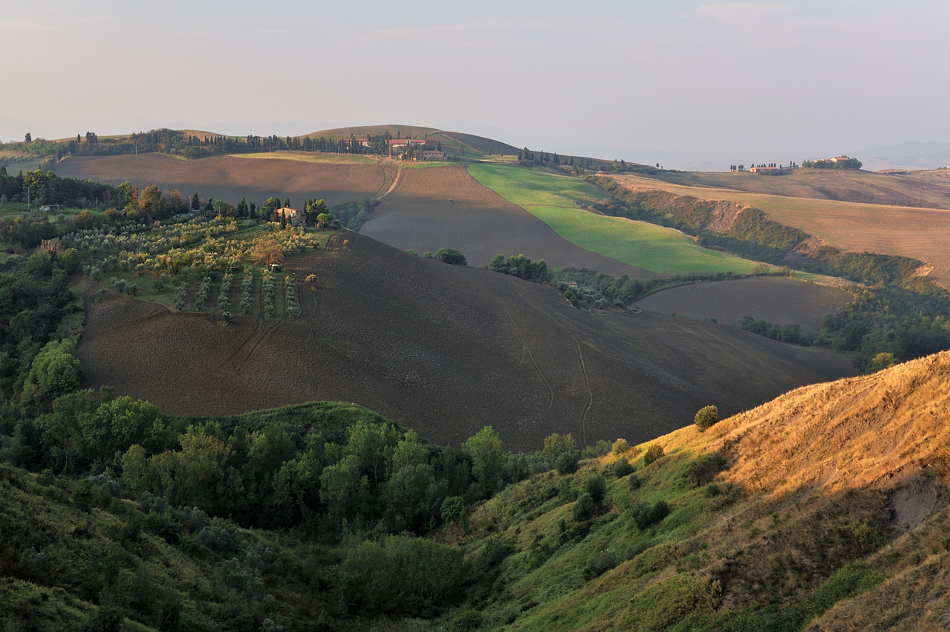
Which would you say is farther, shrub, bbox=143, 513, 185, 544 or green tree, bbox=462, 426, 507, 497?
green tree, bbox=462, 426, 507, 497

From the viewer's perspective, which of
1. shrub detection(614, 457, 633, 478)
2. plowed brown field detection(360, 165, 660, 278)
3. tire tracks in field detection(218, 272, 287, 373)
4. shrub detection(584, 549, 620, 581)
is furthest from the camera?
plowed brown field detection(360, 165, 660, 278)

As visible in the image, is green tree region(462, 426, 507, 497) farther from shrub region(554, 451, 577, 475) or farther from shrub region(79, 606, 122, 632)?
shrub region(79, 606, 122, 632)

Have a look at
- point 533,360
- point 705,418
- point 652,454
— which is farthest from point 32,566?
point 533,360

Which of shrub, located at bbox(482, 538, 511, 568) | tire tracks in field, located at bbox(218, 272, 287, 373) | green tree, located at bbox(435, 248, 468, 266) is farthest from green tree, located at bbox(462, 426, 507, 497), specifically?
green tree, located at bbox(435, 248, 468, 266)

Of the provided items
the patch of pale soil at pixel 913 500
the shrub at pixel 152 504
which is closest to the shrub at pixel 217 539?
the shrub at pixel 152 504

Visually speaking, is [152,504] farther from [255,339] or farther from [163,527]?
[255,339]

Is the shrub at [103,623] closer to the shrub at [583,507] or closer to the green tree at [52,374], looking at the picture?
the shrub at [583,507]

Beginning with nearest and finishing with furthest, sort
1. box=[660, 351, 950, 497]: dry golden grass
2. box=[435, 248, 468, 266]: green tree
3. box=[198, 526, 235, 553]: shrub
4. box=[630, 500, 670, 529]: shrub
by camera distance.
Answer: box=[660, 351, 950, 497]: dry golden grass, box=[630, 500, 670, 529]: shrub, box=[198, 526, 235, 553]: shrub, box=[435, 248, 468, 266]: green tree
